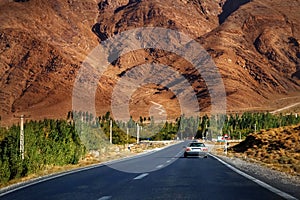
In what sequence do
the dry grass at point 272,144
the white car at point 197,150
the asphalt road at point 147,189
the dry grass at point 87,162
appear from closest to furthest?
1. the asphalt road at point 147,189
2. the dry grass at point 87,162
3. the white car at point 197,150
4. the dry grass at point 272,144

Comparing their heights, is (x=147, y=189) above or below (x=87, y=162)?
above

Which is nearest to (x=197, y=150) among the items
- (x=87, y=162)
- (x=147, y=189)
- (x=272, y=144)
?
(x=87, y=162)

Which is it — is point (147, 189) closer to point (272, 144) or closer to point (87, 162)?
point (87, 162)

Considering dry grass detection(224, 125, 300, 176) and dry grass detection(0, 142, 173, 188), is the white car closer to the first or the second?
dry grass detection(224, 125, 300, 176)

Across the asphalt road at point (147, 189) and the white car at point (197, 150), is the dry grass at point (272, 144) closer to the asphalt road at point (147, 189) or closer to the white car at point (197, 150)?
the white car at point (197, 150)

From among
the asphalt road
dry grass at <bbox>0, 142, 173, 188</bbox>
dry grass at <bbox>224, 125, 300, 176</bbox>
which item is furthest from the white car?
the asphalt road

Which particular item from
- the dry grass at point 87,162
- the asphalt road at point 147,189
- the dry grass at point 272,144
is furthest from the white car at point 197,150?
the asphalt road at point 147,189

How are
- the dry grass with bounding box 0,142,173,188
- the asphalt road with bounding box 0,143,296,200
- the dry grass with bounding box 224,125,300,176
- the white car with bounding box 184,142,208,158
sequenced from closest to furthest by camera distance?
1. the asphalt road with bounding box 0,143,296,200
2. the dry grass with bounding box 0,142,173,188
3. the white car with bounding box 184,142,208,158
4. the dry grass with bounding box 224,125,300,176

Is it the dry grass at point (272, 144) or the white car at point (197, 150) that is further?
the dry grass at point (272, 144)

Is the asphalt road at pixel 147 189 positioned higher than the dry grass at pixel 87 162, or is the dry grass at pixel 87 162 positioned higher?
the asphalt road at pixel 147 189

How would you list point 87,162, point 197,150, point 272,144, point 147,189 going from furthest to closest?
1. point 272,144
2. point 197,150
3. point 87,162
4. point 147,189

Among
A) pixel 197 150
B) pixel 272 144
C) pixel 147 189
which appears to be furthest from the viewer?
pixel 272 144

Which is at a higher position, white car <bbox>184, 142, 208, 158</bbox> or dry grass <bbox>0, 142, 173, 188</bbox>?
white car <bbox>184, 142, 208, 158</bbox>

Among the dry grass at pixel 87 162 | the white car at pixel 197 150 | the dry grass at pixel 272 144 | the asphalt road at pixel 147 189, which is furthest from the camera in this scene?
the dry grass at pixel 272 144
